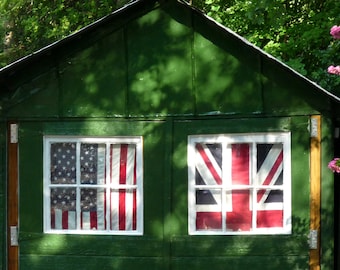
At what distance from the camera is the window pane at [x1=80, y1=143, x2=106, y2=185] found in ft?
15.9

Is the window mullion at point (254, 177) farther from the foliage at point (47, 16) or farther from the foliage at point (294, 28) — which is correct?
the foliage at point (47, 16)

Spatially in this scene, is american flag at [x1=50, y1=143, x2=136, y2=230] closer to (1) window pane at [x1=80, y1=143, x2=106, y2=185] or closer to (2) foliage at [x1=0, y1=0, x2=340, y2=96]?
(1) window pane at [x1=80, y1=143, x2=106, y2=185]

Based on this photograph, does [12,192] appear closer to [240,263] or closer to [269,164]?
[240,263]

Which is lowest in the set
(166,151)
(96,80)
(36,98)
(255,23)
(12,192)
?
(12,192)

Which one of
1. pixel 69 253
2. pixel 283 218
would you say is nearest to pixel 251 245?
pixel 283 218

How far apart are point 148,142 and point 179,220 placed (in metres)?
0.81

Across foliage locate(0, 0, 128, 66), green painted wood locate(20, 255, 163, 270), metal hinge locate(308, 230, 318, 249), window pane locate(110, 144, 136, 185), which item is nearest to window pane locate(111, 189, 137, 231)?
window pane locate(110, 144, 136, 185)

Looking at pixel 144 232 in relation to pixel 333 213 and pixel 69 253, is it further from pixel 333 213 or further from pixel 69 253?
pixel 333 213

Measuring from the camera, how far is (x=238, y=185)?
4.80m

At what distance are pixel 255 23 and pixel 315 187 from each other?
344cm

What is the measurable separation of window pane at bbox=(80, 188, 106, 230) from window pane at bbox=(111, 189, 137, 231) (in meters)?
0.12

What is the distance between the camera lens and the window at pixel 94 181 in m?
4.85

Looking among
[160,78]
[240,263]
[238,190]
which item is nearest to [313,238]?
[240,263]

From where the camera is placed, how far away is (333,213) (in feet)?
15.6
